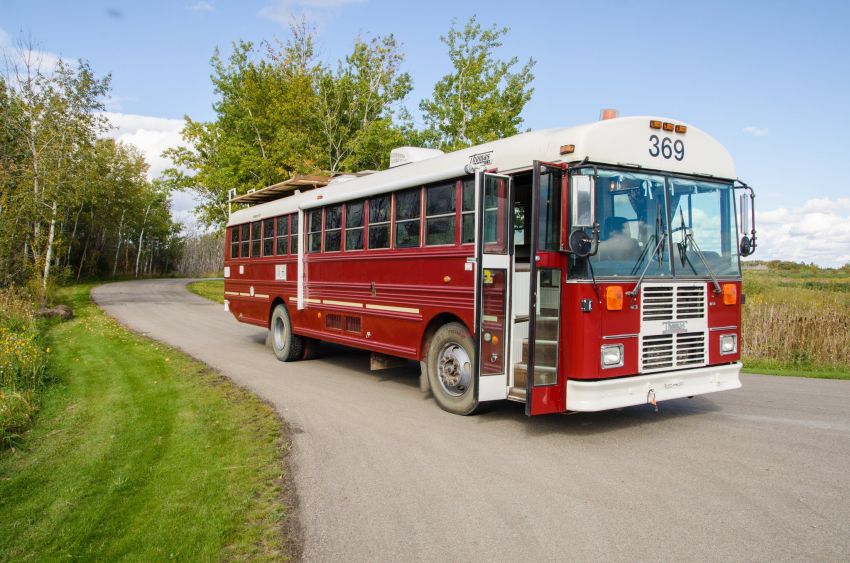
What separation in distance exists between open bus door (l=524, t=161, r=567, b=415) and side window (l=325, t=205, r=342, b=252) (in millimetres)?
4572

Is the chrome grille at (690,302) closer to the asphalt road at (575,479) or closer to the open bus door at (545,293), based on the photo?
the asphalt road at (575,479)

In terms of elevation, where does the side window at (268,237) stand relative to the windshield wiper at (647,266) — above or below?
above

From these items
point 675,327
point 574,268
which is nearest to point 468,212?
point 574,268

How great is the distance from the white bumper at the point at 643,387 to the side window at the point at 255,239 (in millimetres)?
8907

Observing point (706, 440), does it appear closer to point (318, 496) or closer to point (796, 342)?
point (318, 496)

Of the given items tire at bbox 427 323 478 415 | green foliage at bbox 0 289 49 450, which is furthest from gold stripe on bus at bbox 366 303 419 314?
green foliage at bbox 0 289 49 450

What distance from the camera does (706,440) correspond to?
243 inches

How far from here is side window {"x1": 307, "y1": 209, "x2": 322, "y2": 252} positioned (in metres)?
10.7

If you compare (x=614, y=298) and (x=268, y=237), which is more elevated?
(x=268, y=237)

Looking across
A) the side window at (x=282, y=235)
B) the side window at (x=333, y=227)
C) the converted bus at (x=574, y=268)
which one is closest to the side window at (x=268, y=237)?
the side window at (x=282, y=235)

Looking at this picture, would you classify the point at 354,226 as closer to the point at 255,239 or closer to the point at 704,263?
the point at 255,239

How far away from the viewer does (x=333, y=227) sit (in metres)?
10.2

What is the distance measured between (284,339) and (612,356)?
24.4ft

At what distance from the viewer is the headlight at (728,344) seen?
681 cm
